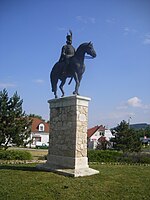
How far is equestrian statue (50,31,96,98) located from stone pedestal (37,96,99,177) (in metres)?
0.72

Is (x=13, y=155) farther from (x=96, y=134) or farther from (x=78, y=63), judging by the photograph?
(x=96, y=134)

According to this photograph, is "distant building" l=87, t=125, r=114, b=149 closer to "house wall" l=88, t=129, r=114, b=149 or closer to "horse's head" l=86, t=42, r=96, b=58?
"house wall" l=88, t=129, r=114, b=149

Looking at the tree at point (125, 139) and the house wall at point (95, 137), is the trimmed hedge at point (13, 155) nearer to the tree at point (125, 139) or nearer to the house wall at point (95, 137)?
the tree at point (125, 139)

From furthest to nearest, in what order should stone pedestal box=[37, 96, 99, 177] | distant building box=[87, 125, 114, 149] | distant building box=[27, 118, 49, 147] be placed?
distant building box=[87, 125, 114, 149] → distant building box=[27, 118, 49, 147] → stone pedestal box=[37, 96, 99, 177]

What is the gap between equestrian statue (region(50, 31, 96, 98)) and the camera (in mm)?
10039

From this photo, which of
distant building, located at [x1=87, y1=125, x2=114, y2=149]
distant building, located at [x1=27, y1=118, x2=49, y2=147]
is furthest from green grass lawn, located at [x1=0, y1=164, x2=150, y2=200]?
distant building, located at [x1=87, y1=125, x2=114, y2=149]

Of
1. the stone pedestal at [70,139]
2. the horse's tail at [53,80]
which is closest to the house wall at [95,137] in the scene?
the horse's tail at [53,80]

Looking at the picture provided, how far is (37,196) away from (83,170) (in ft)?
9.54

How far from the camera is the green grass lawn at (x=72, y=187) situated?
6492 millimetres

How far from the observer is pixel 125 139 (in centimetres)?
2736

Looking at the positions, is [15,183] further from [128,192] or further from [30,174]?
[128,192]

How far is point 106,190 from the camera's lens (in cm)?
705

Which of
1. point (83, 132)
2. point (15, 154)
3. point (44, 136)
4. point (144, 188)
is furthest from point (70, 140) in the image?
point (44, 136)

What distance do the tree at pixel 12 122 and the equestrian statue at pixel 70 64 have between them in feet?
37.0
